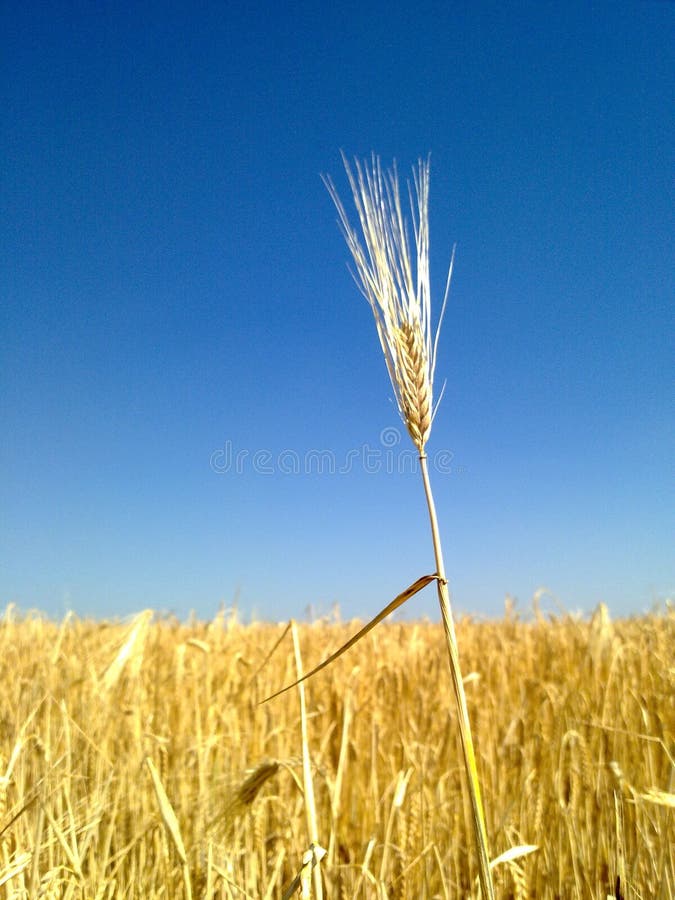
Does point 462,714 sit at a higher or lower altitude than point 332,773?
higher

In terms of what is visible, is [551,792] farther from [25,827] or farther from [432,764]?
[25,827]

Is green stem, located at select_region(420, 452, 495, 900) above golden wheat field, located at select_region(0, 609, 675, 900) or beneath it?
above

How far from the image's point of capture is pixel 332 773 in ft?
7.25

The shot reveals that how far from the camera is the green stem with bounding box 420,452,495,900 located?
0.64m

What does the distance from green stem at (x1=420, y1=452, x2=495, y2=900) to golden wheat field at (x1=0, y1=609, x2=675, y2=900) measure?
28cm

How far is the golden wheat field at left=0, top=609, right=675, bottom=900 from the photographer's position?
1.27 metres

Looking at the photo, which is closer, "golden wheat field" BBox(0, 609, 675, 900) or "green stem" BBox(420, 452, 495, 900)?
"green stem" BBox(420, 452, 495, 900)

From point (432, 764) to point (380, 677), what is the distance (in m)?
0.78

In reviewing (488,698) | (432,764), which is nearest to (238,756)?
(432,764)

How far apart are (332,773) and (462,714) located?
5.80 ft

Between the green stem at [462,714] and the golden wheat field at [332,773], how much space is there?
279 mm

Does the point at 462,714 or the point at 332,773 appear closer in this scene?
the point at 462,714

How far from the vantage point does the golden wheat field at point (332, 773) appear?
4.17 feet

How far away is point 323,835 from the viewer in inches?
71.2
